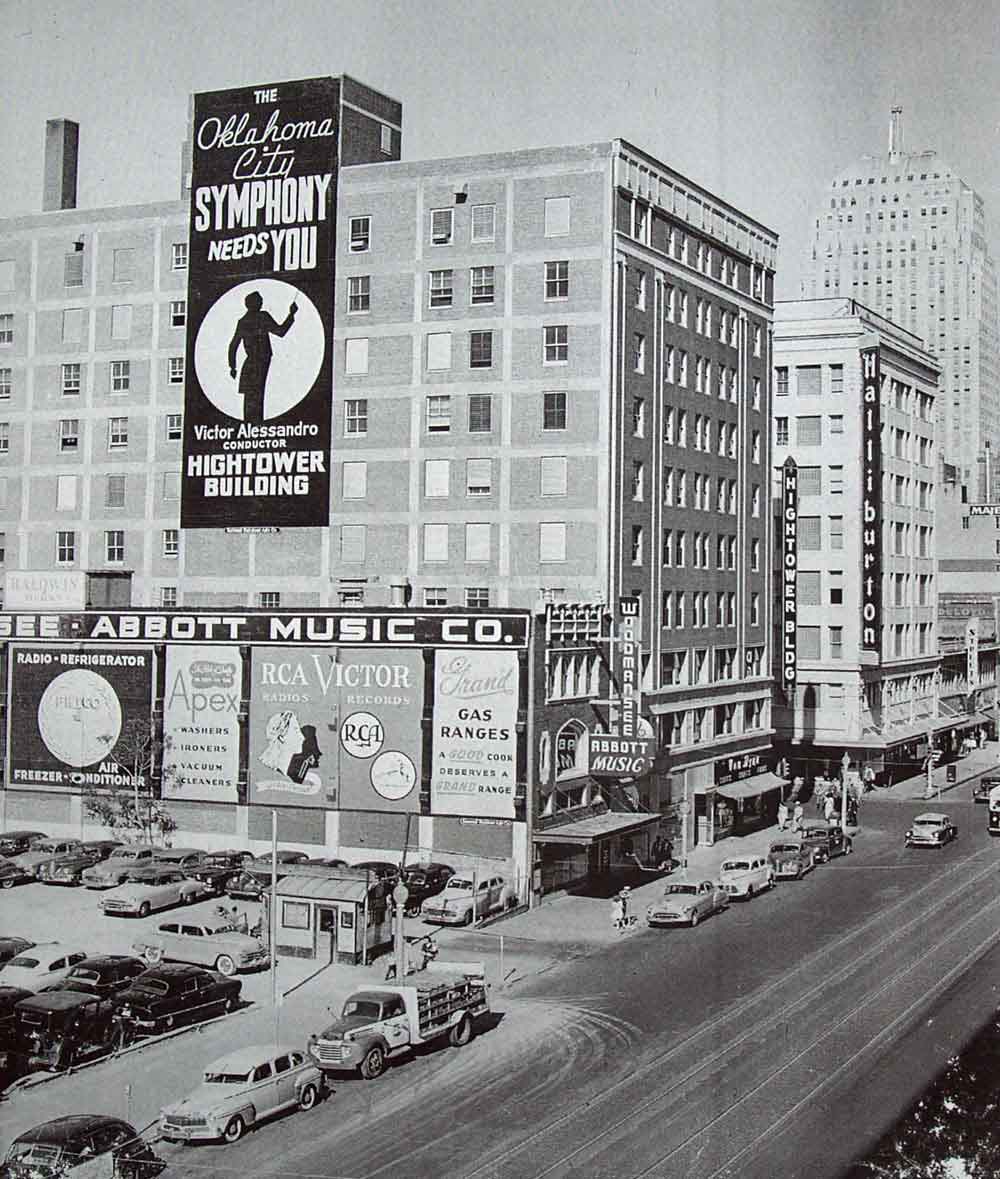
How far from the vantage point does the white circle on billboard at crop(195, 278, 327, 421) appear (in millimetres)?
69125

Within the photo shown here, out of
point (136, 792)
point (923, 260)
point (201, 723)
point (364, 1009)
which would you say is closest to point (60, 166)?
point (201, 723)

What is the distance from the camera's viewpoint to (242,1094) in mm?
30359

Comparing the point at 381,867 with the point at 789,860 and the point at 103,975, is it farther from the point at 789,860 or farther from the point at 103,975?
the point at 789,860

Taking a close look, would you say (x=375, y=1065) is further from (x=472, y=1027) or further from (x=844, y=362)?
(x=844, y=362)

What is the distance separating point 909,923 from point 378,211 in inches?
1538

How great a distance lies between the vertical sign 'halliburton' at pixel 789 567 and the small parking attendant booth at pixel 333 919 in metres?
41.6

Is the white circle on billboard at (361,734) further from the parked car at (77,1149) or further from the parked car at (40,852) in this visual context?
the parked car at (77,1149)

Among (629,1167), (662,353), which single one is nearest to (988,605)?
(662,353)

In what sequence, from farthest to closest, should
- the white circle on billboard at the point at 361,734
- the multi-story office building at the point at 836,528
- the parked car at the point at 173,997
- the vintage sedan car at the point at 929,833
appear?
the multi-story office building at the point at 836,528, the vintage sedan car at the point at 929,833, the white circle on billboard at the point at 361,734, the parked car at the point at 173,997

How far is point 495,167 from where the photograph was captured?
66.4 m

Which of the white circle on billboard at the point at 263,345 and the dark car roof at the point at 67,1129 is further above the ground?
the white circle on billboard at the point at 263,345

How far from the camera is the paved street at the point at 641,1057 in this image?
29000mm

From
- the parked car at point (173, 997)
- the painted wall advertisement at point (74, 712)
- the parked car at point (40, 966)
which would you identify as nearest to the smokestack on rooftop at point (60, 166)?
the painted wall advertisement at point (74, 712)

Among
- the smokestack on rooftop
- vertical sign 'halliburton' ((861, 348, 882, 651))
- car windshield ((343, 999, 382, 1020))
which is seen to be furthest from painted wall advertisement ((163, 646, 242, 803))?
vertical sign 'halliburton' ((861, 348, 882, 651))
